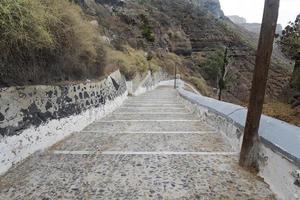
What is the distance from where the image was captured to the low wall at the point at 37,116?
13.4 feet

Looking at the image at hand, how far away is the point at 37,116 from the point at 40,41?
113cm

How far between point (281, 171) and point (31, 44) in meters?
3.66

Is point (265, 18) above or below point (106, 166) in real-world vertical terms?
above

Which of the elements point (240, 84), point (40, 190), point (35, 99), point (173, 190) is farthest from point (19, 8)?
point (240, 84)

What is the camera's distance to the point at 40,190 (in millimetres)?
3652

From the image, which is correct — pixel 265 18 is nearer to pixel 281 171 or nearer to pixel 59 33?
pixel 281 171

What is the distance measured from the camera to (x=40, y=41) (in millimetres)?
4621

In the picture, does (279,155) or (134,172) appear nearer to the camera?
(279,155)

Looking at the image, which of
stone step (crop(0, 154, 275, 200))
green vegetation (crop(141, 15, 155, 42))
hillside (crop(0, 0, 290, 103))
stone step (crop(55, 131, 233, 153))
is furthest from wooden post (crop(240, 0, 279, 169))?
green vegetation (crop(141, 15, 155, 42))

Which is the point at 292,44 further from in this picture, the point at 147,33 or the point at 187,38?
the point at 187,38

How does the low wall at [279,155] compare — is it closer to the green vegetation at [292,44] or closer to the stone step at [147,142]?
the stone step at [147,142]

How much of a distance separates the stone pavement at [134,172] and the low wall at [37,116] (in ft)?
0.63

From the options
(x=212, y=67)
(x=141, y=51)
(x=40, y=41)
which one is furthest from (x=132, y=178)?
(x=212, y=67)

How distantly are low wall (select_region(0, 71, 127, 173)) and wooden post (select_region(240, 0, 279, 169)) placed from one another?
3006 mm
